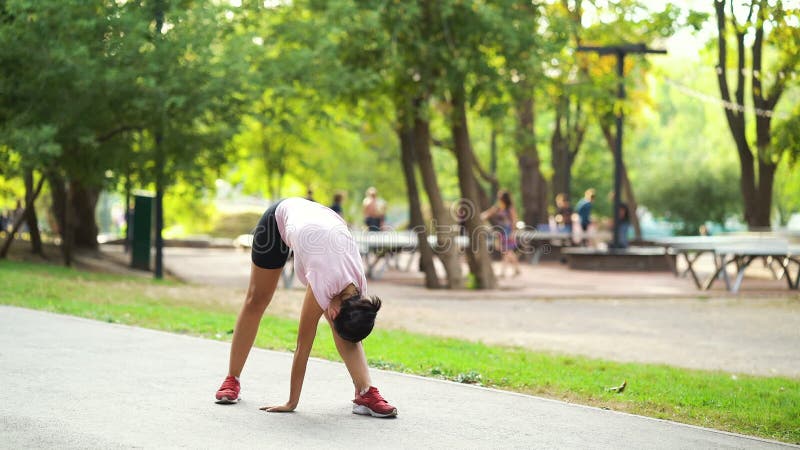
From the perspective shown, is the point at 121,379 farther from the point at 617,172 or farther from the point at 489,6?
the point at 617,172

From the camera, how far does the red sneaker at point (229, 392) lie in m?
7.16

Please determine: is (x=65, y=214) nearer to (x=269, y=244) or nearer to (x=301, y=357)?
(x=269, y=244)

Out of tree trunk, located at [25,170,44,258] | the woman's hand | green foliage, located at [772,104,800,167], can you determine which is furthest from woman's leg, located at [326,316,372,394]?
tree trunk, located at [25,170,44,258]

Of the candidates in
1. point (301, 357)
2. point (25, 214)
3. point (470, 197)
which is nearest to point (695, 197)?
point (470, 197)

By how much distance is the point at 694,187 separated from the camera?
1966 inches

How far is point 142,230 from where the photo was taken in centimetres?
2416

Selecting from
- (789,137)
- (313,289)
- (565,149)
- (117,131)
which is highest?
(565,149)

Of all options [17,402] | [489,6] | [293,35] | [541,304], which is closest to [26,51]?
[293,35]

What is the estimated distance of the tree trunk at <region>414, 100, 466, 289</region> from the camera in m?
22.3

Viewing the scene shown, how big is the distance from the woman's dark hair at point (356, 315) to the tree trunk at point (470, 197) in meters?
14.8

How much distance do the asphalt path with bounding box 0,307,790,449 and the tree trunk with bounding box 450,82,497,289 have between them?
41.9ft

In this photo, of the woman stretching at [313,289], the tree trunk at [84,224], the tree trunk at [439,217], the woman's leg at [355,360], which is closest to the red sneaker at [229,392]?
the woman stretching at [313,289]

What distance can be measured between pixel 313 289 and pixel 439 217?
16.2 m

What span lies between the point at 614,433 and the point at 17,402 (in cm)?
345
